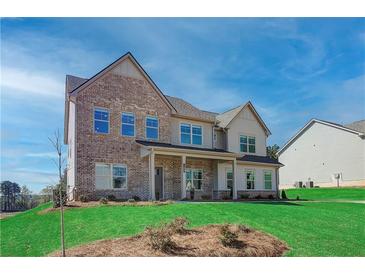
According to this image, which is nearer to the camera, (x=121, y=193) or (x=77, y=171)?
(x=77, y=171)

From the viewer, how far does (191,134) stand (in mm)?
27109

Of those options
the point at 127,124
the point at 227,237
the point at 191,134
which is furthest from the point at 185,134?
the point at 227,237

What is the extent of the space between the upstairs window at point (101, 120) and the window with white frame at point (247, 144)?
12438 millimetres

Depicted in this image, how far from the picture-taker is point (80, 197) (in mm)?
20250

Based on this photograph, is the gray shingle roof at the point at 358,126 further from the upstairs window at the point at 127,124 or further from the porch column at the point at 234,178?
the upstairs window at the point at 127,124

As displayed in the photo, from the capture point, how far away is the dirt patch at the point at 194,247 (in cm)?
916

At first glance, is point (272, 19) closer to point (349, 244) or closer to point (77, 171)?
point (349, 244)

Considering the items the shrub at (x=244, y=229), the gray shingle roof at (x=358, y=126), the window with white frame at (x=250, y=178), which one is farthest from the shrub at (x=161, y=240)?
the gray shingle roof at (x=358, y=126)

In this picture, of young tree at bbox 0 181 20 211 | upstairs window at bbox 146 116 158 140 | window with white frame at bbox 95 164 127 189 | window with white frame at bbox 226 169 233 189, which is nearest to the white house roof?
window with white frame at bbox 226 169 233 189

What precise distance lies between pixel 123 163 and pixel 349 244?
559 inches

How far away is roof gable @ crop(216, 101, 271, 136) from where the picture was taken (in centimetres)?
2931

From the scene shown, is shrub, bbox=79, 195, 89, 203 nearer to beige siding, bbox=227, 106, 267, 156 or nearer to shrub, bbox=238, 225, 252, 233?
shrub, bbox=238, 225, 252, 233
